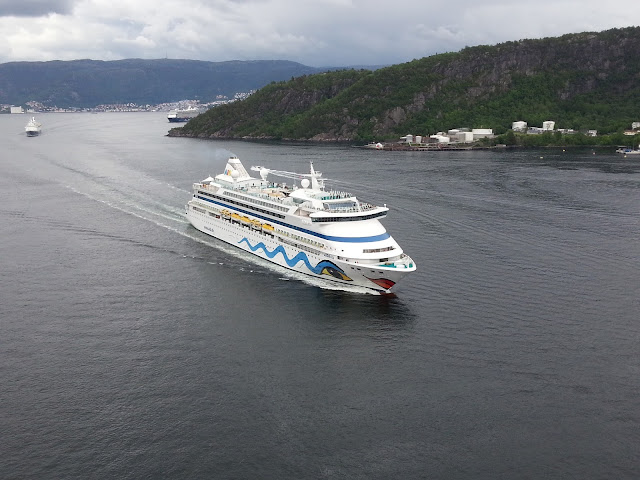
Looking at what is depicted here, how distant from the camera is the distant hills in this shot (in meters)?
176

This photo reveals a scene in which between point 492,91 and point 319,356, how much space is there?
558ft

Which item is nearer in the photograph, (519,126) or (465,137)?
(465,137)

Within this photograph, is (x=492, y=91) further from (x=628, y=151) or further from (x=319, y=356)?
(x=319, y=356)

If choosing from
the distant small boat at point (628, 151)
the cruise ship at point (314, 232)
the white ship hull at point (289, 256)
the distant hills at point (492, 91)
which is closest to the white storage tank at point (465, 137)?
the distant hills at point (492, 91)

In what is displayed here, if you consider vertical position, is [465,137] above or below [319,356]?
above

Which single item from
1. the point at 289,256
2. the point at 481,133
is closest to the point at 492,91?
the point at 481,133

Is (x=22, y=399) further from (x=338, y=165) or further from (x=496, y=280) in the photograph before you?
(x=338, y=165)

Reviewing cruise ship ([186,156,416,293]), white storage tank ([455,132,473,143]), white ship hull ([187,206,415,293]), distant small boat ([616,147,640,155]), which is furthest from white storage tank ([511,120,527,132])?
white ship hull ([187,206,415,293])

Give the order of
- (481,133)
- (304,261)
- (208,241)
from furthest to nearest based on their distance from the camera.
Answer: (481,133)
(208,241)
(304,261)

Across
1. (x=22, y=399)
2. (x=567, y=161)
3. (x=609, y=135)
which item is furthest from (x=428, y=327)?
(x=609, y=135)

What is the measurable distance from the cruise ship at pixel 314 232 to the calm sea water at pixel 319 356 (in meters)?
1.83

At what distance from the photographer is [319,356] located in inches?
1452

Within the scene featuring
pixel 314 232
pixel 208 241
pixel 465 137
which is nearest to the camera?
pixel 314 232

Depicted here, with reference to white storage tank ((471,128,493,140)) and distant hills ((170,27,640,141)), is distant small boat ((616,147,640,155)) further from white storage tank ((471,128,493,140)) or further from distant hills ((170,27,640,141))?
distant hills ((170,27,640,141))
